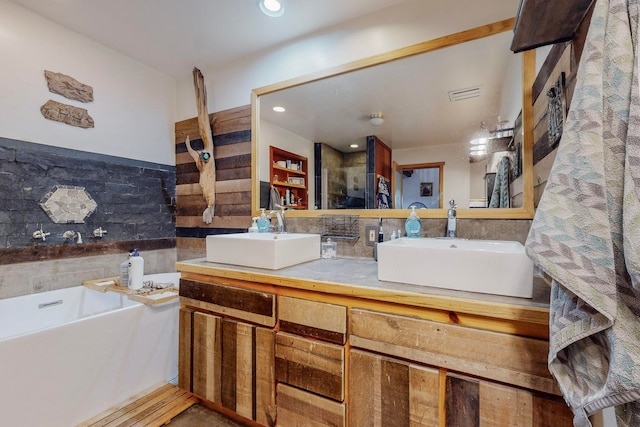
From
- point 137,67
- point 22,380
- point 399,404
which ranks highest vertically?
point 137,67

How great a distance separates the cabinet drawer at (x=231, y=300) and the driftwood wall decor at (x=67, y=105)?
1585 millimetres

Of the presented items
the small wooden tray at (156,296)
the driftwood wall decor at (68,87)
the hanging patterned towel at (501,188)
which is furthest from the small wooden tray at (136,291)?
the hanging patterned towel at (501,188)

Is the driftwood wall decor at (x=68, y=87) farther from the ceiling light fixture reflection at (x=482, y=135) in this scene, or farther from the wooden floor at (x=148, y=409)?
the ceiling light fixture reflection at (x=482, y=135)

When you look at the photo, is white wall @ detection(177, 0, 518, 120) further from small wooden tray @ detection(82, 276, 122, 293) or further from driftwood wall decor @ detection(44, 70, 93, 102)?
small wooden tray @ detection(82, 276, 122, 293)

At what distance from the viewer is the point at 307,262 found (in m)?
1.60

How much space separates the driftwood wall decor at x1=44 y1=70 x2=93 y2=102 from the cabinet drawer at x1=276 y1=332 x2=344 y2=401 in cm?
232

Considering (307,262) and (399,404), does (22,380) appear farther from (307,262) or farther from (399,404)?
(399,404)

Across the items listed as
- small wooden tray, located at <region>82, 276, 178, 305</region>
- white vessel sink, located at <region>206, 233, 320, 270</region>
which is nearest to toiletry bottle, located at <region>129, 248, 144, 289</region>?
small wooden tray, located at <region>82, 276, 178, 305</region>

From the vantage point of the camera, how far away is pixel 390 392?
1.00 meters

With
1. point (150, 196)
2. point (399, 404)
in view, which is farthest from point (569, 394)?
point (150, 196)

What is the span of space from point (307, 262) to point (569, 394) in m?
1.17

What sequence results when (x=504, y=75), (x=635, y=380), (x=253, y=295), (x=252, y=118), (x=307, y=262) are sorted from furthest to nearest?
1. (x=252, y=118)
2. (x=307, y=262)
3. (x=504, y=75)
4. (x=253, y=295)
5. (x=635, y=380)

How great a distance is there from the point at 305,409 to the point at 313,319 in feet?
1.27

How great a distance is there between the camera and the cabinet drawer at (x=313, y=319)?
43.7 inches
